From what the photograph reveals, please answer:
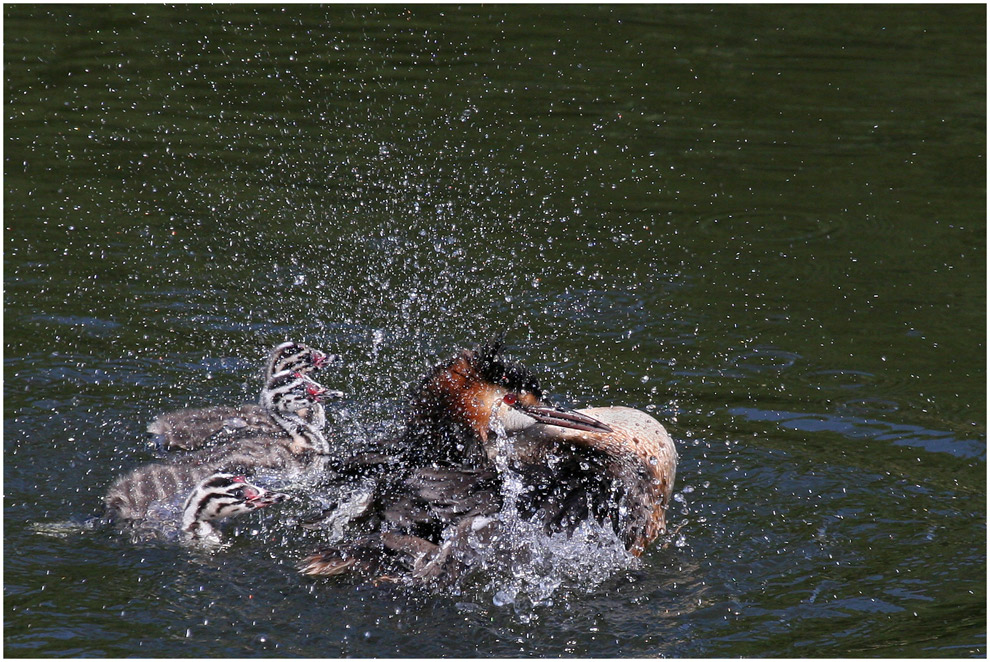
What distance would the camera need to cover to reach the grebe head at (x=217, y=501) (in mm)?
5027

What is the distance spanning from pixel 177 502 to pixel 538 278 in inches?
112

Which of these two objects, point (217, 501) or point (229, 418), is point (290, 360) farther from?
point (217, 501)

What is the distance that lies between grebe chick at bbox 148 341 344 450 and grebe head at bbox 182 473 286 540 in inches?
20.5

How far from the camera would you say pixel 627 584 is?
15.5 feet

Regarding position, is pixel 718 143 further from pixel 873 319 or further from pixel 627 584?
pixel 627 584

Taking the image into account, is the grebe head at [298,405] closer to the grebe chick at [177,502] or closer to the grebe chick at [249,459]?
the grebe chick at [249,459]

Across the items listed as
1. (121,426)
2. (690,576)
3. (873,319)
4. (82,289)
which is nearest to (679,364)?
(873,319)

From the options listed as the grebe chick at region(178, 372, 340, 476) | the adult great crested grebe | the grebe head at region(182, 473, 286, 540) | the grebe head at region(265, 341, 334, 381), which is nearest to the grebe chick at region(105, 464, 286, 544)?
the grebe head at region(182, 473, 286, 540)

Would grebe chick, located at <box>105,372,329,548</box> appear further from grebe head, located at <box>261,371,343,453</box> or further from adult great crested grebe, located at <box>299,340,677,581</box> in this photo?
adult great crested grebe, located at <box>299,340,677,581</box>

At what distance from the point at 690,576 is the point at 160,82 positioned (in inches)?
267

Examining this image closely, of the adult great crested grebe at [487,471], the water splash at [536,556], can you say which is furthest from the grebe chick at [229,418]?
the water splash at [536,556]

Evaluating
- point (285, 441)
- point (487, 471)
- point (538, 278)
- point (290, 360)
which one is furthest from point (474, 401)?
point (538, 278)

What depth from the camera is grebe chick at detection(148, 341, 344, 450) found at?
18.6 feet

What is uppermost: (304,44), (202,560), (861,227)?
(304,44)
